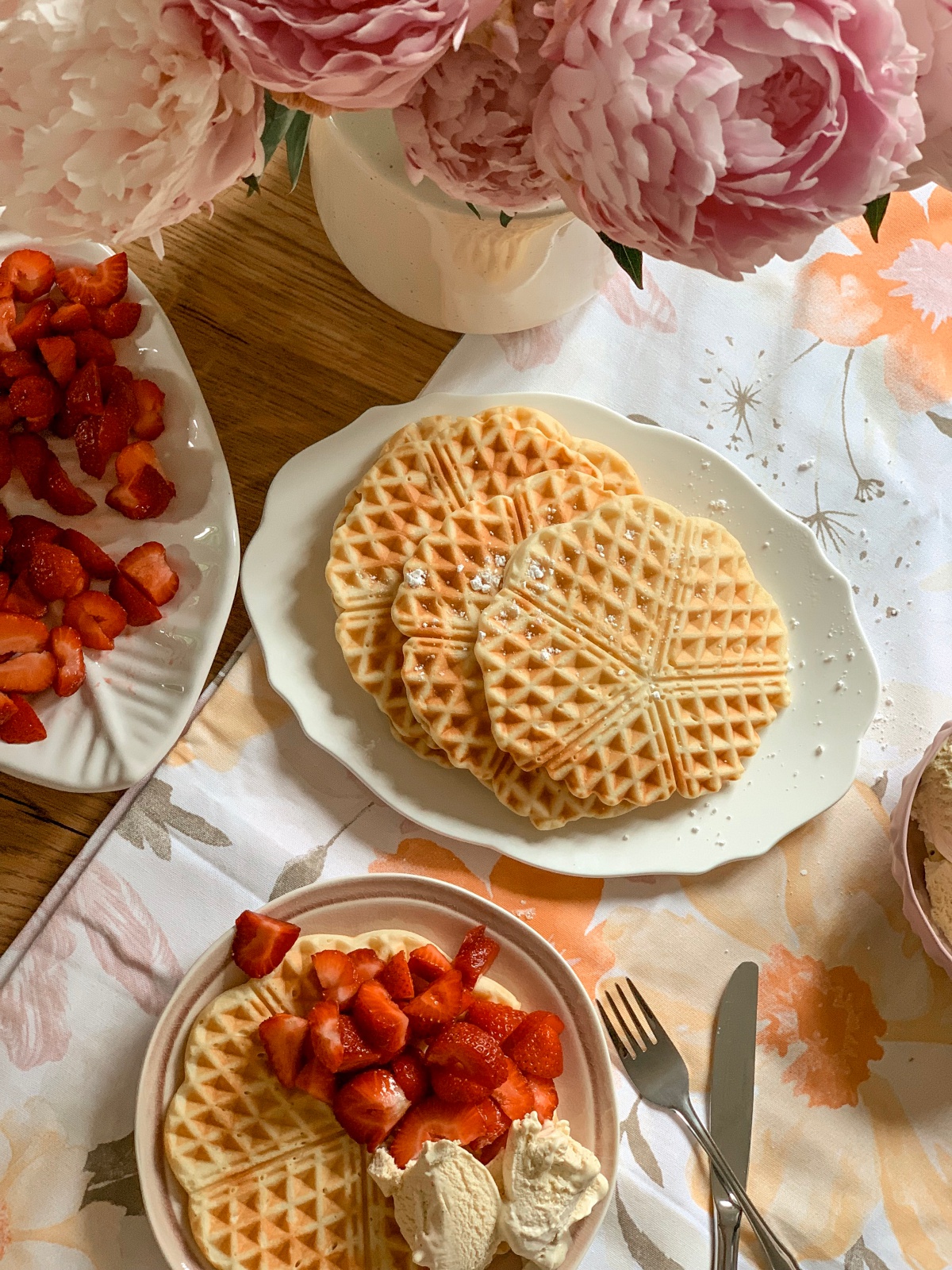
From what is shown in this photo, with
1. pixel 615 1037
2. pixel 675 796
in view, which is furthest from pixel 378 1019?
pixel 675 796

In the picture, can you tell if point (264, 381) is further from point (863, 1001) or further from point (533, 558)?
point (863, 1001)

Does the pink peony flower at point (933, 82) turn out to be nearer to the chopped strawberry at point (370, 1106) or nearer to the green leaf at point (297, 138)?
the green leaf at point (297, 138)

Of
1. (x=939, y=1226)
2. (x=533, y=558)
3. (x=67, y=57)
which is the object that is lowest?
(x=939, y=1226)

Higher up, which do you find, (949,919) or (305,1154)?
(305,1154)

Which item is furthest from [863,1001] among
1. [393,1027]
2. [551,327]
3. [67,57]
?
[67,57]

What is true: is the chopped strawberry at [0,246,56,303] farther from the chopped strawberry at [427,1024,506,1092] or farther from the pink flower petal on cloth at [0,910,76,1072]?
the chopped strawberry at [427,1024,506,1092]

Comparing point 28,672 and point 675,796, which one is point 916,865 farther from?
point 28,672

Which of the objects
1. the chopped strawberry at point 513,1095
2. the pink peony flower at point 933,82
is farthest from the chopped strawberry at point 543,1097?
the pink peony flower at point 933,82
